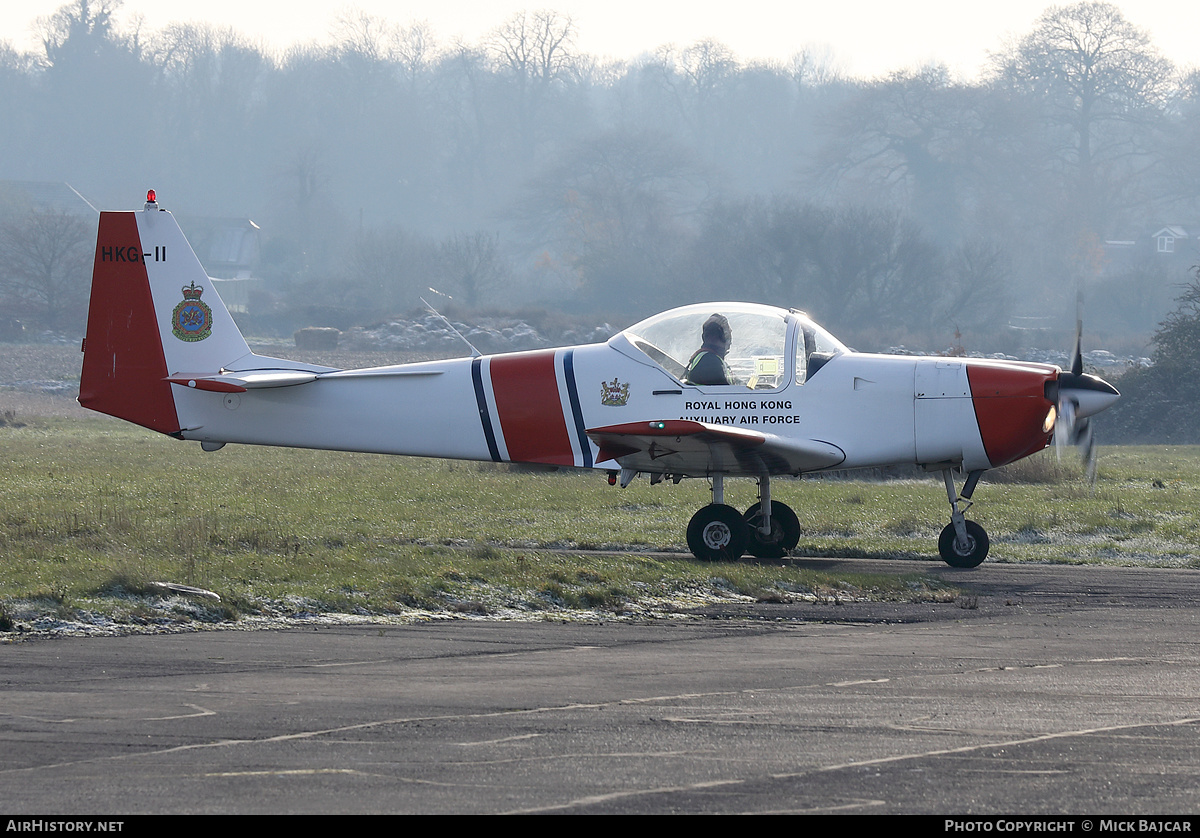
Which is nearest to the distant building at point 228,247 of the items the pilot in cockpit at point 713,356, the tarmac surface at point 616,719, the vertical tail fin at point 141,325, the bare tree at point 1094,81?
the bare tree at point 1094,81

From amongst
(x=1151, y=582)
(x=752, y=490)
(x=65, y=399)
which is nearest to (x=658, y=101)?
(x=65, y=399)

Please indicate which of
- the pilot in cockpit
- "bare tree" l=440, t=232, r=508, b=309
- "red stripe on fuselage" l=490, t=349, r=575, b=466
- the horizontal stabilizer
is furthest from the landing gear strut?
"bare tree" l=440, t=232, r=508, b=309

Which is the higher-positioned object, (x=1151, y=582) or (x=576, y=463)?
(x=576, y=463)

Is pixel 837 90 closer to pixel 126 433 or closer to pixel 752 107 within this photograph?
pixel 752 107

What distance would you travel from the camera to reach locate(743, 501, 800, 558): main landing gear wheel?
47.3 ft

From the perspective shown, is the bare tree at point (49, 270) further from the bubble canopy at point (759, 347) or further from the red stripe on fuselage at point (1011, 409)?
the red stripe on fuselage at point (1011, 409)

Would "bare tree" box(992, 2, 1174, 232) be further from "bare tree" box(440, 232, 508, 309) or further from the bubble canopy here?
the bubble canopy

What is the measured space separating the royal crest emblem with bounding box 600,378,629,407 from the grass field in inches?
65.1

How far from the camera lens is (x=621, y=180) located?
102188 millimetres

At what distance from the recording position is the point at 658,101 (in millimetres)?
138125

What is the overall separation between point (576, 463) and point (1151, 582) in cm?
585

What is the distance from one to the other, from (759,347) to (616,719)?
757 centimetres

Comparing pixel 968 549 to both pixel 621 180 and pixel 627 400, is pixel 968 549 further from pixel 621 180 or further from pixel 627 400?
pixel 621 180

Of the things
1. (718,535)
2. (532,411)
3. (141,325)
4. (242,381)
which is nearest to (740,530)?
(718,535)
